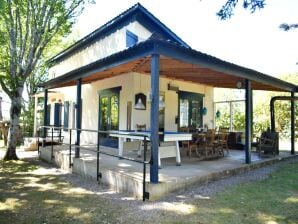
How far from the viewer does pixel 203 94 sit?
13.9 metres

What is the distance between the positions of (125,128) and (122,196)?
4936 millimetres

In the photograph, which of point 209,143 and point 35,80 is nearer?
point 209,143

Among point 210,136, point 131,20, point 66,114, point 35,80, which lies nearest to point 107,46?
point 131,20

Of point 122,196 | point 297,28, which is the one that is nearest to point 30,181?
point 122,196

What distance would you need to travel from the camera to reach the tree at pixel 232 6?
4.36 metres

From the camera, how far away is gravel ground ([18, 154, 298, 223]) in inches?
191

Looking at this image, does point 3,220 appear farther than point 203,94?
No

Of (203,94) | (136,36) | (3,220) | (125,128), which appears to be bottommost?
(3,220)

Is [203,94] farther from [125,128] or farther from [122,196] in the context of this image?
[122,196]

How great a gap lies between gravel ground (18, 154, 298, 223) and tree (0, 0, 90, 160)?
12.5 feet

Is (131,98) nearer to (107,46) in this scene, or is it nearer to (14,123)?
(107,46)

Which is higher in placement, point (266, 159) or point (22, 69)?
point (22, 69)

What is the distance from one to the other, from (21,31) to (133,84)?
461 cm

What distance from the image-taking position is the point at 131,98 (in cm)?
1048
